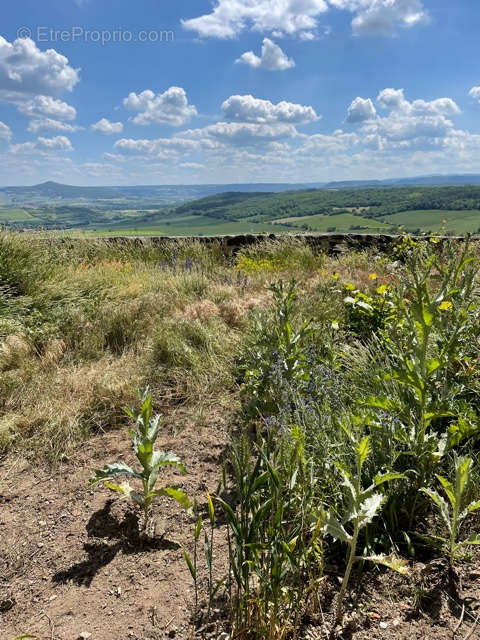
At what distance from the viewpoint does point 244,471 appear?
4.19 feet

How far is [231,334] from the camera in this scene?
392cm

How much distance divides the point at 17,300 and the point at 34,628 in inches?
143

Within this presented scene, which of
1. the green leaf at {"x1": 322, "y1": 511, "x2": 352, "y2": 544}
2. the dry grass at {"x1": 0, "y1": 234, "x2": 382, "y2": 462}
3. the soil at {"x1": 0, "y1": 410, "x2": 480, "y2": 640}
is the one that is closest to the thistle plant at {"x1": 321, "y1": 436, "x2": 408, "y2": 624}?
the green leaf at {"x1": 322, "y1": 511, "x2": 352, "y2": 544}

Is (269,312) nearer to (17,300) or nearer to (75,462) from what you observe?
(75,462)

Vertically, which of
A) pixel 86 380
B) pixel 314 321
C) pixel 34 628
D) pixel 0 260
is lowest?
pixel 34 628

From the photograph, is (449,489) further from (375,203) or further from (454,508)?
(375,203)

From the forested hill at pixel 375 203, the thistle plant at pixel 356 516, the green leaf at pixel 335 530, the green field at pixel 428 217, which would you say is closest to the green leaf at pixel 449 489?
the thistle plant at pixel 356 516

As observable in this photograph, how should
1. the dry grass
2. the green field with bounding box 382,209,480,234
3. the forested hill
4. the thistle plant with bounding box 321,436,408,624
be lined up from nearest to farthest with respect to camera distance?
the thistle plant with bounding box 321,436,408,624
the dry grass
the green field with bounding box 382,209,480,234
the forested hill

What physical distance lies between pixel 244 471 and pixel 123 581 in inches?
32.3

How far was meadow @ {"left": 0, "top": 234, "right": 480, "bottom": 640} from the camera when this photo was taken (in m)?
1.40

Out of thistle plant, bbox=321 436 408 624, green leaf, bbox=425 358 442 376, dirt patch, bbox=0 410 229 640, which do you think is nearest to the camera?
thistle plant, bbox=321 436 408 624

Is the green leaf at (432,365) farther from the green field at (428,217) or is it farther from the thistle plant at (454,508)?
the green field at (428,217)

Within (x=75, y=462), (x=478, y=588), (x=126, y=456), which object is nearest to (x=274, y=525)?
(x=478, y=588)

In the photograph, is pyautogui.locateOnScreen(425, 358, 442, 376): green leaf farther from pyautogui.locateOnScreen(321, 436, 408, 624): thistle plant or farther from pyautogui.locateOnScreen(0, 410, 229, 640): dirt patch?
pyautogui.locateOnScreen(0, 410, 229, 640): dirt patch
